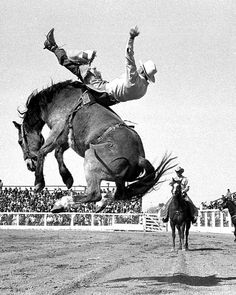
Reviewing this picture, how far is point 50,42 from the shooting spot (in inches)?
216

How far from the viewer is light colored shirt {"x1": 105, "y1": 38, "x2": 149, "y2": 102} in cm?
500

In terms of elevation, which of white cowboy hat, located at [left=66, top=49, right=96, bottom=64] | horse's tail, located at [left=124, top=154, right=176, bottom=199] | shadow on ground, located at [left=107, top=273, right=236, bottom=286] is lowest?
shadow on ground, located at [left=107, top=273, right=236, bottom=286]

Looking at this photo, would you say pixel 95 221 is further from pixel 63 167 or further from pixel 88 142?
pixel 88 142

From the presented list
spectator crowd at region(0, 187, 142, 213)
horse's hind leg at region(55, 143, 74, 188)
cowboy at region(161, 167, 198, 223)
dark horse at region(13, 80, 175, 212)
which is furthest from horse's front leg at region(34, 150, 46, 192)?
spectator crowd at region(0, 187, 142, 213)

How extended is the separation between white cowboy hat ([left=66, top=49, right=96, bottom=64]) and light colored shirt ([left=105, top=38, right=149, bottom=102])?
0.97 feet

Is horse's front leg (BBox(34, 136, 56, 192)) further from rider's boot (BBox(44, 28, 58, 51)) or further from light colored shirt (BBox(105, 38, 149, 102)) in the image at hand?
rider's boot (BBox(44, 28, 58, 51))

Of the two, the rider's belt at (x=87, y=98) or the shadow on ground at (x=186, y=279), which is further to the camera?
the shadow on ground at (x=186, y=279)

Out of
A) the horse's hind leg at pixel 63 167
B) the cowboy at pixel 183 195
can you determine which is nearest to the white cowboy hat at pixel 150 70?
the horse's hind leg at pixel 63 167

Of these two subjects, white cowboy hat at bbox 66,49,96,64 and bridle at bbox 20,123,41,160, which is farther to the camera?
bridle at bbox 20,123,41,160

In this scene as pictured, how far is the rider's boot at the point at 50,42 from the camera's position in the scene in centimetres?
547

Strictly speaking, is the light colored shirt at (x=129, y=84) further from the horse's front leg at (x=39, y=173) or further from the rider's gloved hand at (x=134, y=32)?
the horse's front leg at (x=39, y=173)

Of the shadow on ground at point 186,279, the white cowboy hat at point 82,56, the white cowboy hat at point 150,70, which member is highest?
the white cowboy hat at point 82,56

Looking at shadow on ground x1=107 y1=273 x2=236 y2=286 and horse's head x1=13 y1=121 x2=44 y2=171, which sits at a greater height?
horse's head x1=13 y1=121 x2=44 y2=171

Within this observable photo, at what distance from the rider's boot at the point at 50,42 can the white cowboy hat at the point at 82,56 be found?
0.19 meters
